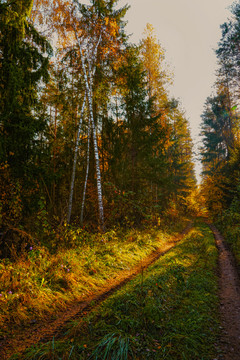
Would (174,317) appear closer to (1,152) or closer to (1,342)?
(1,342)

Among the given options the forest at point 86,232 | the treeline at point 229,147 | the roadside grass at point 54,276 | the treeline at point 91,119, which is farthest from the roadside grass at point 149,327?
the treeline at point 229,147

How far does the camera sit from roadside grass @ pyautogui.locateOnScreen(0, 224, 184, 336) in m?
4.08

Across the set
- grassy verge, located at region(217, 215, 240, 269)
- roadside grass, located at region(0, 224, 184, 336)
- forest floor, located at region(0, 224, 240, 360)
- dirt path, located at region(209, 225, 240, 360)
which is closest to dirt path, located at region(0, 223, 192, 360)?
forest floor, located at region(0, 224, 240, 360)

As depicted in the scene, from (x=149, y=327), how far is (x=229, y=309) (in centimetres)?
241

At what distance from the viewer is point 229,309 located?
488 cm

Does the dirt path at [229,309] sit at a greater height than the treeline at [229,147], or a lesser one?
lesser

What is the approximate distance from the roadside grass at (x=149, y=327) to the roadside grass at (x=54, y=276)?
0.97 m

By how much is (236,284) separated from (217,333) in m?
3.12

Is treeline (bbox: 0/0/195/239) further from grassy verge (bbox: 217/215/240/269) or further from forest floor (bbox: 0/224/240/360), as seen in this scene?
grassy verge (bbox: 217/215/240/269)

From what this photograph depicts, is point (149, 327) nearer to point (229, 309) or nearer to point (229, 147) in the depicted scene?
point (229, 309)

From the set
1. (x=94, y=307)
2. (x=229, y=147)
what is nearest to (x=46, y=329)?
(x=94, y=307)

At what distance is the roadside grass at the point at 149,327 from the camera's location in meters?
3.05

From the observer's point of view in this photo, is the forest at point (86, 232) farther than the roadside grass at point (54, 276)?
No

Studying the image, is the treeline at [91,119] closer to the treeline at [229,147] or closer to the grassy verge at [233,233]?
the grassy verge at [233,233]
